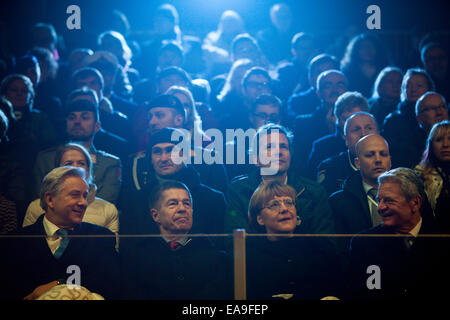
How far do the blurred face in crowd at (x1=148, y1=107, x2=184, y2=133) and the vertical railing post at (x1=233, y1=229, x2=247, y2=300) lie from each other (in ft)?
5.40

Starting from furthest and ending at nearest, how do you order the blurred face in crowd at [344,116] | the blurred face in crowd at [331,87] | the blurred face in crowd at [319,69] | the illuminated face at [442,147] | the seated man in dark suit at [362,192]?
the blurred face in crowd at [319,69], the blurred face in crowd at [331,87], the blurred face in crowd at [344,116], the illuminated face at [442,147], the seated man in dark suit at [362,192]

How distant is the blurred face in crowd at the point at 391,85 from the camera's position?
5.08 m

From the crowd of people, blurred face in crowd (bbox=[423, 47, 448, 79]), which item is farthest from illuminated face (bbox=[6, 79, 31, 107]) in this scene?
blurred face in crowd (bbox=[423, 47, 448, 79])

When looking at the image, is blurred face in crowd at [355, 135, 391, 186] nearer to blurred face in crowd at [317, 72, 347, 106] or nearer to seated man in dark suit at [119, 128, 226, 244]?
blurred face in crowd at [317, 72, 347, 106]

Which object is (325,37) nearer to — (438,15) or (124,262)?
(438,15)

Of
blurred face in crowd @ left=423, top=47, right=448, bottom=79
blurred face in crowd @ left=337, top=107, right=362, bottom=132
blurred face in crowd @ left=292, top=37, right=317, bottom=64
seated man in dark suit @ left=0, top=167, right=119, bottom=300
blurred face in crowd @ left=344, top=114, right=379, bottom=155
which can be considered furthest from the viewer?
blurred face in crowd @ left=292, top=37, right=317, bottom=64

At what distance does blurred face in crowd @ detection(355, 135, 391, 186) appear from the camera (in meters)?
4.04

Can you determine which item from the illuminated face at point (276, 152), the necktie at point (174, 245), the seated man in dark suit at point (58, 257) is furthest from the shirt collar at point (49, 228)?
the illuminated face at point (276, 152)

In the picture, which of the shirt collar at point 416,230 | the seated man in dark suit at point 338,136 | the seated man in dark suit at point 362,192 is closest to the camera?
the shirt collar at point 416,230

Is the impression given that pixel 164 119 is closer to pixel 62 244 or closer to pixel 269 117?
pixel 269 117

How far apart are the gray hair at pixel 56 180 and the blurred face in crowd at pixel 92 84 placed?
147cm

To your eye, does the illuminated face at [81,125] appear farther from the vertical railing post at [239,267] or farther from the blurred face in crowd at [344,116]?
the blurred face in crowd at [344,116]
